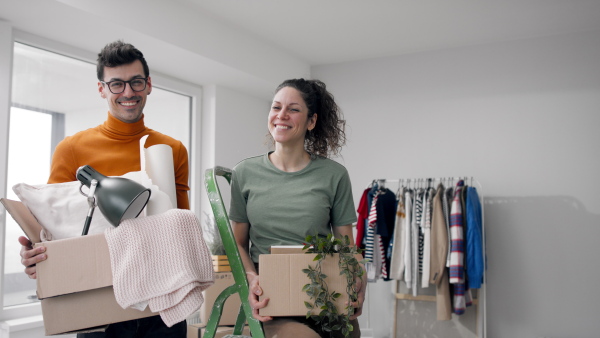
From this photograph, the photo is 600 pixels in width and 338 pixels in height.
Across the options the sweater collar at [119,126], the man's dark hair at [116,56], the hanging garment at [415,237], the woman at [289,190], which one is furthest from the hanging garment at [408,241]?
the man's dark hair at [116,56]

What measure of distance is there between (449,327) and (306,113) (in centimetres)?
309

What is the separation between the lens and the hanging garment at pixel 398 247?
13.5 feet

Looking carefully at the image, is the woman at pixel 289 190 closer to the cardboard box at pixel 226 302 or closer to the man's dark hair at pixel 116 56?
the man's dark hair at pixel 116 56

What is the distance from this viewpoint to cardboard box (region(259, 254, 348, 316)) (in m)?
1.43

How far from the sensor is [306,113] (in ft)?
6.08

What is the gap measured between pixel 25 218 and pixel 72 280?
180mm

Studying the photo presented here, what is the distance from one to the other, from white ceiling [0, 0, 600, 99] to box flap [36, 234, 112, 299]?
6.52 feet

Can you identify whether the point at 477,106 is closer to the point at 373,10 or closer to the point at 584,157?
the point at 584,157

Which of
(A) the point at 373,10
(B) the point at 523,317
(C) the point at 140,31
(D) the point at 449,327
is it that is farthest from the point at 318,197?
(B) the point at 523,317

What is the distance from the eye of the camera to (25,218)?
3.99 ft

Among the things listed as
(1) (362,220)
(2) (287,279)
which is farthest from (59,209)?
(1) (362,220)

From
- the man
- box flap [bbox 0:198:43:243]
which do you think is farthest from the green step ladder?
box flap [bbox 0:198:43:243]

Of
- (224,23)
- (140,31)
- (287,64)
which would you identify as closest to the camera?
(140,31)

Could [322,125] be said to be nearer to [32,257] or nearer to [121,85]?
[121,85]
